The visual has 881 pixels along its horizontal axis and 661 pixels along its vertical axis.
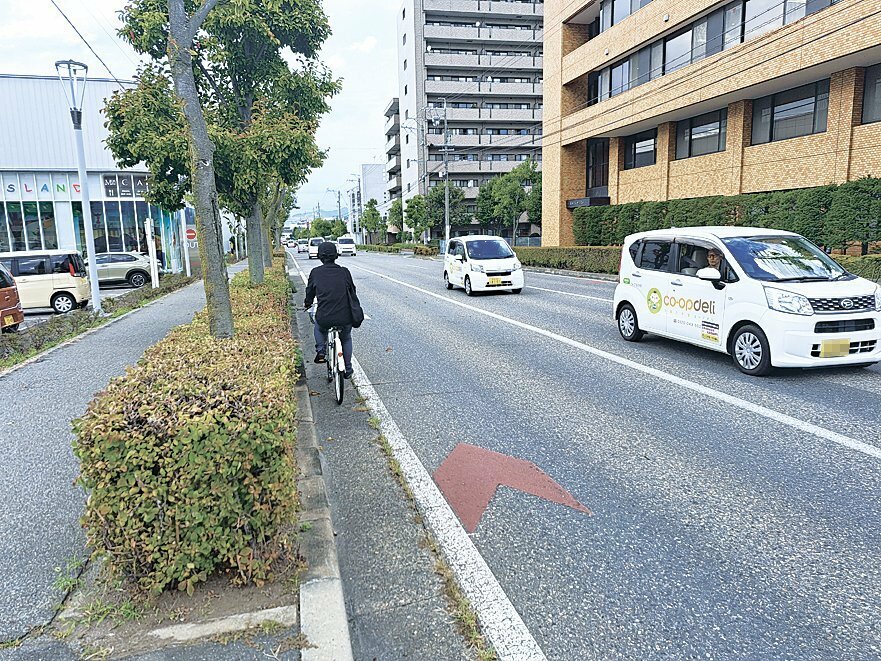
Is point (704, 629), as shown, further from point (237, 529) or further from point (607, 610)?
point (237, 529)

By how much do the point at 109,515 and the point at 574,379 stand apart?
541cm

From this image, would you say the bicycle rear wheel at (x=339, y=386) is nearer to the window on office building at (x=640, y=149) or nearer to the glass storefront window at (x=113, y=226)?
the window on office building at (x=640, y=149)

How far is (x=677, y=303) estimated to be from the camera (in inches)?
319

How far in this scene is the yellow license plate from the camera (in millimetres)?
6434

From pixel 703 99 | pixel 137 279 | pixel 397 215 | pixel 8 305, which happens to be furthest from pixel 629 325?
pixel 397 215

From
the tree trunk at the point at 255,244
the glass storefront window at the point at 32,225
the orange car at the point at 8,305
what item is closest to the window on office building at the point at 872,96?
the tree trunk at the point at 255,244

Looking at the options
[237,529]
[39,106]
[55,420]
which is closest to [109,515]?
[237,529]

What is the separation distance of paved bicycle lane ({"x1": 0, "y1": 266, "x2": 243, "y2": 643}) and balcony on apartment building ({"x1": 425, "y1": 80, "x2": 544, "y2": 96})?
2486 inches

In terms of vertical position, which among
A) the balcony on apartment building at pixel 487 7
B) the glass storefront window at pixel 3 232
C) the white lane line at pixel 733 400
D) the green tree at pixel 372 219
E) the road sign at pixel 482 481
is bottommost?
the road sign at pixel 482 481

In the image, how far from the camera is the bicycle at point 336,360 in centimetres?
630

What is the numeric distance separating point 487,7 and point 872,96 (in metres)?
56.0

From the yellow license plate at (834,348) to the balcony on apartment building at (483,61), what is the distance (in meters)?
66.8

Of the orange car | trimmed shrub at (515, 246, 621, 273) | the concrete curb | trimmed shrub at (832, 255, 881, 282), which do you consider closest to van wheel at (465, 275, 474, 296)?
trimmed shrub at (515, 246, 621, 273)

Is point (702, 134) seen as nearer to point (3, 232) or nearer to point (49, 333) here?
point (49, 333)
